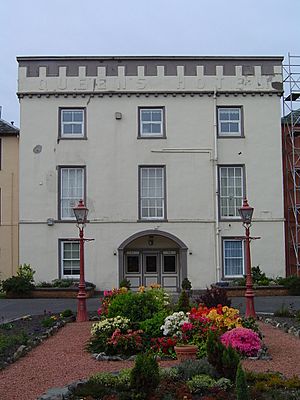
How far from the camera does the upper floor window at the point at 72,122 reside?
29641 millimetres

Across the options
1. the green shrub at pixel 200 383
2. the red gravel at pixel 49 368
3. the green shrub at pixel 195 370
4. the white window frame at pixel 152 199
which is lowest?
the red gravel at pixel 49 368

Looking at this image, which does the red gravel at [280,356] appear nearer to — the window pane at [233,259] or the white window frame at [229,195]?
the window pane at [233,259]

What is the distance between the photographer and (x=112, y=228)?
95.3 feet

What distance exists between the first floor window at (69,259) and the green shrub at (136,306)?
15.0m

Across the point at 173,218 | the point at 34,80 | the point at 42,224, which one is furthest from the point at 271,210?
the point at 34,80

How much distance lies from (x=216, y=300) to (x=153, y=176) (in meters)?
13.8

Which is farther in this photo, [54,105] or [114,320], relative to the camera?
[54,105]

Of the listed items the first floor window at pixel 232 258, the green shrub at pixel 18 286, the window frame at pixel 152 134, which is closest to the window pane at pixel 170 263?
the first floor window at pixel 232 258

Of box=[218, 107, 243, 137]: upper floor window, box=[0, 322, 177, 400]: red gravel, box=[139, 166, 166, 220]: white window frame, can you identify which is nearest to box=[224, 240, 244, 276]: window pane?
Result: box=[139, 166, 166, 220]: white window frame

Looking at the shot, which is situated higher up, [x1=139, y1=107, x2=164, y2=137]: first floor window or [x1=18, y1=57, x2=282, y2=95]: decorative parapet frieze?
[x1=18, y1=57, x2=282, y2=95]: decorative parapet frieze

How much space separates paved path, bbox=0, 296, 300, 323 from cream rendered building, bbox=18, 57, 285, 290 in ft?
11.1

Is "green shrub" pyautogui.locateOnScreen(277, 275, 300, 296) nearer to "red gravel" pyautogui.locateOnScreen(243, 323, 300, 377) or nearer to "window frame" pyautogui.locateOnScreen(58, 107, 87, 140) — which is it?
"window frame" pyautogui.locateOnScreen(58, 107, 87, 140)

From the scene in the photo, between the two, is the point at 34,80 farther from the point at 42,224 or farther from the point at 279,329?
the point at 279,329

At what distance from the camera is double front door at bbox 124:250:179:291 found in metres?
30.0
